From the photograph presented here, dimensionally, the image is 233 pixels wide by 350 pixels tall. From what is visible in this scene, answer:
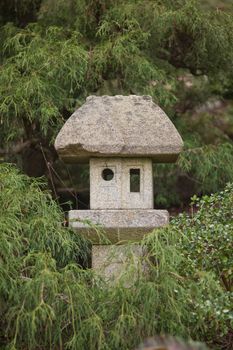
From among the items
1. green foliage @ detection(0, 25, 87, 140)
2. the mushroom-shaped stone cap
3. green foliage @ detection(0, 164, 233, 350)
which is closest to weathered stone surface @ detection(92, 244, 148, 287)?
green foliage @ detection(0, 164, 233, 350)

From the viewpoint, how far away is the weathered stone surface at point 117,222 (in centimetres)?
406

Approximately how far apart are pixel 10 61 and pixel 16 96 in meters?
0.45

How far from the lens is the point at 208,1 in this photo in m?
5.96

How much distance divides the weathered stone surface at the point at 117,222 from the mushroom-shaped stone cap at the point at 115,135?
33 centimetres

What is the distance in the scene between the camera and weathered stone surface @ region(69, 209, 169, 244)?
406cm

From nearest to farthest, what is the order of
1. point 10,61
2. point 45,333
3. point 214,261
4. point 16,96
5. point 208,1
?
point 45,333 → point 214,261 → point 16,96 → point 10,61 → point 208,1

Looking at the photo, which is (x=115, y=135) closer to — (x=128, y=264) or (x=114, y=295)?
(x=128, y=264)

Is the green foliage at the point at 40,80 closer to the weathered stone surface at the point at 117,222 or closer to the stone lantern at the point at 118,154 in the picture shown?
the stone lantern at the point at 118,154

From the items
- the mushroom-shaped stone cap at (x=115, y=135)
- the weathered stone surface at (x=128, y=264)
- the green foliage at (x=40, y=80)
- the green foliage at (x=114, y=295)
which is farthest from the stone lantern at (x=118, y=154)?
the green foliage at (x=40, y=80)

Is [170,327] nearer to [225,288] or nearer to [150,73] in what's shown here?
[225,288]

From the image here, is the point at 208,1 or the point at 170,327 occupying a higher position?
the point at 208,1

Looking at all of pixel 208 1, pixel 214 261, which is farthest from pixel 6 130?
pixel 214 261

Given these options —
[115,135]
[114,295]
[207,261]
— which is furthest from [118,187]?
[114,295]

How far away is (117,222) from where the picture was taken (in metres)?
4.08
